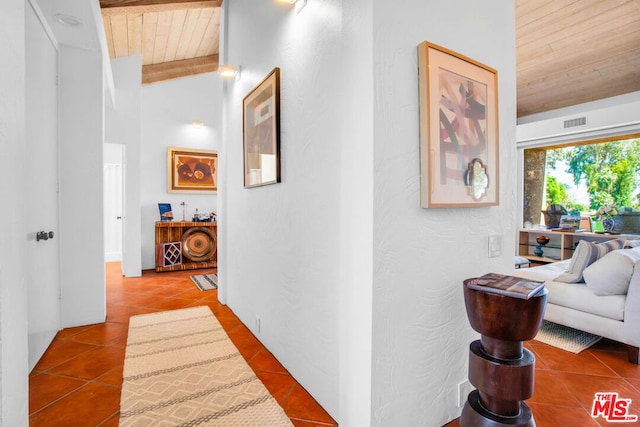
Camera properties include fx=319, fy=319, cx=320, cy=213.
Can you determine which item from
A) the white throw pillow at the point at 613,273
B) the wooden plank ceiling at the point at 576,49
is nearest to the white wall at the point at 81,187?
the white throw pillow at the point at 613,273

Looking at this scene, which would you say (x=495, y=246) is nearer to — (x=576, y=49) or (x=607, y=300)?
(x=607, y=300)

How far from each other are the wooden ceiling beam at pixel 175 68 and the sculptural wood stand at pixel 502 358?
551 centimetres

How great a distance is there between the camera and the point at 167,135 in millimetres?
5637

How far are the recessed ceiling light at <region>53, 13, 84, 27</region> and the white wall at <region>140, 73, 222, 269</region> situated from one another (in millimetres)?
2774

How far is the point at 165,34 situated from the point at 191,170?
7.29 ft

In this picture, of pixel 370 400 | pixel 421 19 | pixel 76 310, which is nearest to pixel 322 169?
pixel 421 19

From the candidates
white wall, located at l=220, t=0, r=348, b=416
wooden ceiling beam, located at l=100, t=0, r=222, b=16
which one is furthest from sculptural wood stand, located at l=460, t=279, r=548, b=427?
wooden ceiling beam, located at l=100, t=0, r=222, b=16

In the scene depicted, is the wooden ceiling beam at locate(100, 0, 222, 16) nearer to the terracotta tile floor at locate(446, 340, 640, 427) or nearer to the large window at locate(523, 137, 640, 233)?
the terracotta tile floor at locate(446, 340, 640, 427)

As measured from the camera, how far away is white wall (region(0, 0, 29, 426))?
1042mm

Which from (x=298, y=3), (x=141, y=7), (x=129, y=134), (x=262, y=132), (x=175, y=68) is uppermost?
(x=175, y=68)

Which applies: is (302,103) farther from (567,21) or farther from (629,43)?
(629,43)

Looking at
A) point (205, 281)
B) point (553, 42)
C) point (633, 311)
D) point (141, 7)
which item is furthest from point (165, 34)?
point (633, 311)

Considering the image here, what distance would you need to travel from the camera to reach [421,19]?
4.72ft

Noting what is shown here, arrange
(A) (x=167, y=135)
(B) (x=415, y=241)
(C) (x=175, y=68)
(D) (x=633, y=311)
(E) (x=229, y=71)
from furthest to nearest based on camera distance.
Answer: (A) (x=167, y=135) → (C) (x=175, y=68) → (E) (x=229, y=71) → (D) (x=633, y=311) → (B) (x=415, y=241)
